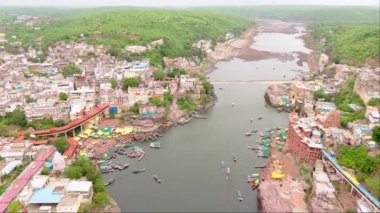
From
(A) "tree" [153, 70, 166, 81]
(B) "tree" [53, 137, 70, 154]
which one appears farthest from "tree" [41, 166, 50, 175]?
(A) "tree" [153, 70, 166, 81]

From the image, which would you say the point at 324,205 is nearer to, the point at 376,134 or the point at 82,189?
the point at 376,134

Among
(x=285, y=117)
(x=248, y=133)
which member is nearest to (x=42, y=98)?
(x=248, y=133)

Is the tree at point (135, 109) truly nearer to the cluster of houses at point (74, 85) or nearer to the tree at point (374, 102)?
the cluster of houses at point (74, 85)

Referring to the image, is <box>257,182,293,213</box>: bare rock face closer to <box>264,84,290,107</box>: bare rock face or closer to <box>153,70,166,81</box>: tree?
<box>264,84,290,107</box>: bare rock face

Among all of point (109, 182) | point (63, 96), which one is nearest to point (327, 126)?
point (109, 182)

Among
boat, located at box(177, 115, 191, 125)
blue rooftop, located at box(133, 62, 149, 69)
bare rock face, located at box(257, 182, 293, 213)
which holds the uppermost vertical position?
blue rooftop, located at box(133, 62, 149, 69)

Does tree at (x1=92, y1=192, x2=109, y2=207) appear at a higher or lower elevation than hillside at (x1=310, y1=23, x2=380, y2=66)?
lower

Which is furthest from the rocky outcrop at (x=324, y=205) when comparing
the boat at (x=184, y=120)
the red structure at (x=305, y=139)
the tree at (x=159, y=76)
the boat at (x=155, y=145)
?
the tree at (x=159, y=76)
